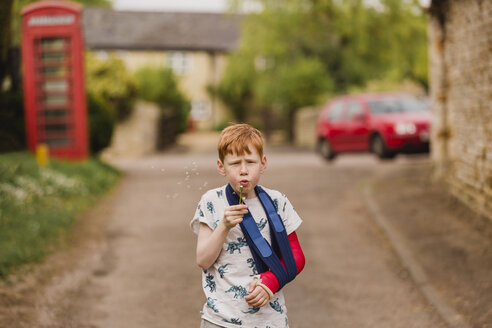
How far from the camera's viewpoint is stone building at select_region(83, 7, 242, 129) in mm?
44031

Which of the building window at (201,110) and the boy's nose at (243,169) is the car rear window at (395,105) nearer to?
the boy's nose at (243,169)

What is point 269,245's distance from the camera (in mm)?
2963

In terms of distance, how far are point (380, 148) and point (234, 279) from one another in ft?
42.0

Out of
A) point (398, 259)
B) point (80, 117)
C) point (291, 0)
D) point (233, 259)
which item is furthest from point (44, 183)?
point (291, 0)

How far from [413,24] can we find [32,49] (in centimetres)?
1661

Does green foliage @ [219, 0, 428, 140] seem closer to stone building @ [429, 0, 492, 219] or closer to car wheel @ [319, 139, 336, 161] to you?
car wheel @ [319, 139, 336, 161]

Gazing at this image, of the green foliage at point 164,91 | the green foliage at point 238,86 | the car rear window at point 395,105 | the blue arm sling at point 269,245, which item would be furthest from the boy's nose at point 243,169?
the green foliage at point 164,91

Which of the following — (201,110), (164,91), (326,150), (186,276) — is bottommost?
(186,276)

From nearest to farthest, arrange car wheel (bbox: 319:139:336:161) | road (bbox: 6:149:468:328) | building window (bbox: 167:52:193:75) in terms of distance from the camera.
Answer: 1. road (bbox: 6:149:468:328)
2. car wheel (bbox: 319:139:336:161)
3. building window (bbox: 167:52:193:75)

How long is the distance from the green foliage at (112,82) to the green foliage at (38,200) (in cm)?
998

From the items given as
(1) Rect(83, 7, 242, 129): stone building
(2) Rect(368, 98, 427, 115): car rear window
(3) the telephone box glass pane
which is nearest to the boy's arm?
(3) the telephone box glass pane

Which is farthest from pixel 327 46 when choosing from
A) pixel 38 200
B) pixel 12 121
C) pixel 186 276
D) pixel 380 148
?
pixel 186 276

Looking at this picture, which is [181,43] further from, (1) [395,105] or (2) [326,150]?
(1) [395,105]

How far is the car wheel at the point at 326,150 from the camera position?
18.0m
